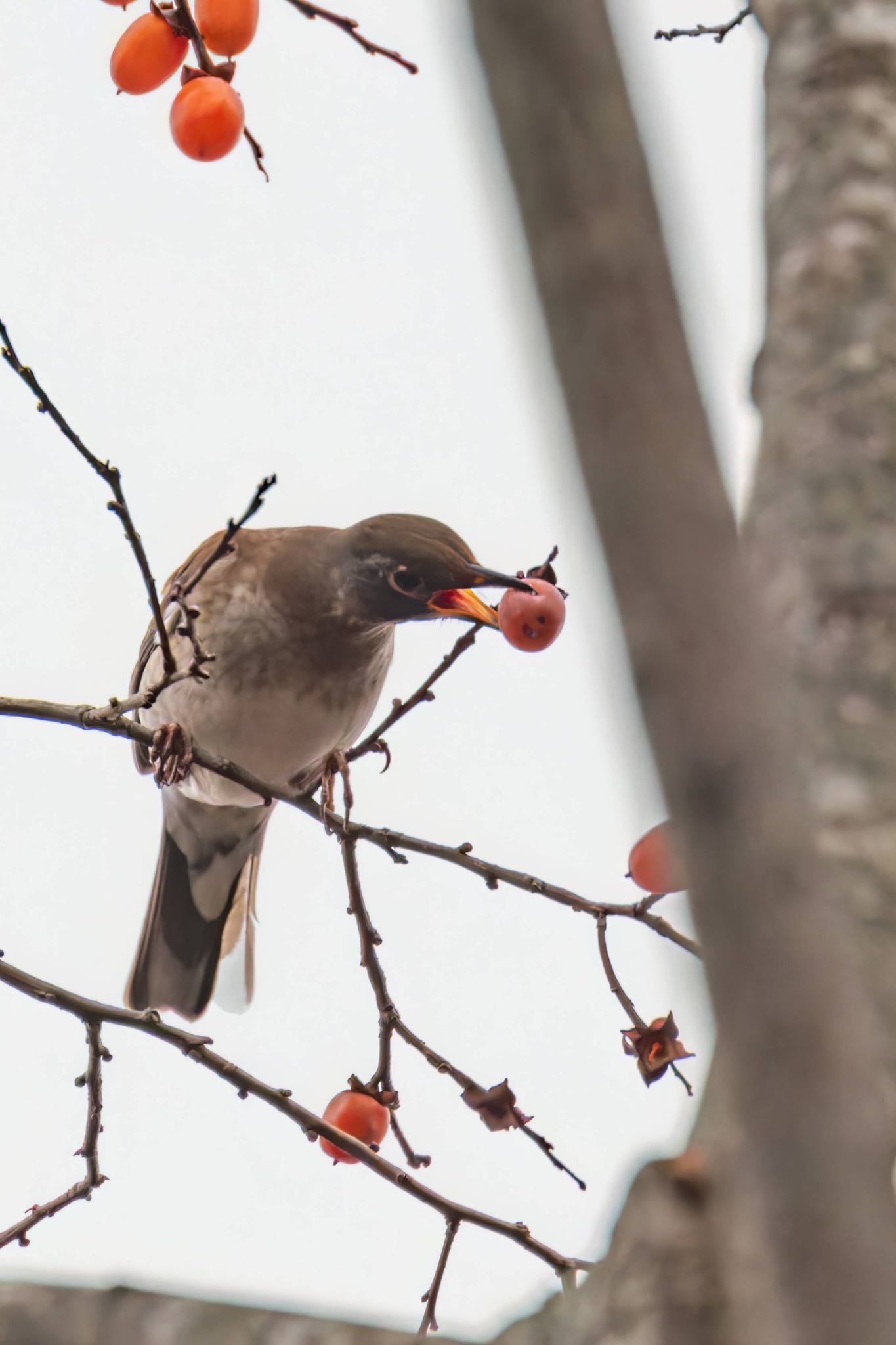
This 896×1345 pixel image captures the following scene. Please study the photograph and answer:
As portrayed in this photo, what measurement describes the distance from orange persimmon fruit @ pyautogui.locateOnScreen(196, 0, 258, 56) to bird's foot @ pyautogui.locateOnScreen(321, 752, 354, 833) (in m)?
1.67

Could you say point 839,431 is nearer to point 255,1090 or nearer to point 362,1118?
point 255,1090

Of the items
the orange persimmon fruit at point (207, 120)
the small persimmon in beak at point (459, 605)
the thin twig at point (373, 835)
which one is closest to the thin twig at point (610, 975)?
the thin twig at point (373, 835)

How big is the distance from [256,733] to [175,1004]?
4.15 ft

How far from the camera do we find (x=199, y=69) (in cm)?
317

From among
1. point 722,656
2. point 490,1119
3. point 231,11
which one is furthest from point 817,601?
point 231,11

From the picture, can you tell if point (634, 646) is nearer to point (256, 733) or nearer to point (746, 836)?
point (746, 836)

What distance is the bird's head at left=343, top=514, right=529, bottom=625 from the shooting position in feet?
13.0

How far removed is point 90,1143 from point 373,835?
0.82 metres

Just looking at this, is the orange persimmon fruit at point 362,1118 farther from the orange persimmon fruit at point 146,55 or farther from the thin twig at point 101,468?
the orange persimmon fruit at point 146,55

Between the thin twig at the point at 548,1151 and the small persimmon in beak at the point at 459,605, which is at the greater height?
the small persimmon in beak at the point at 459,605

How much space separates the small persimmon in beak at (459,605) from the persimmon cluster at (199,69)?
49.4 inches

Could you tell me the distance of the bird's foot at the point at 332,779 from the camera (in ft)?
11.4

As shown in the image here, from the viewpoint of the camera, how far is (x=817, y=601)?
130 centimetres

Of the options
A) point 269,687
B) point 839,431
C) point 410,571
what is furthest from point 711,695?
point 269,687
